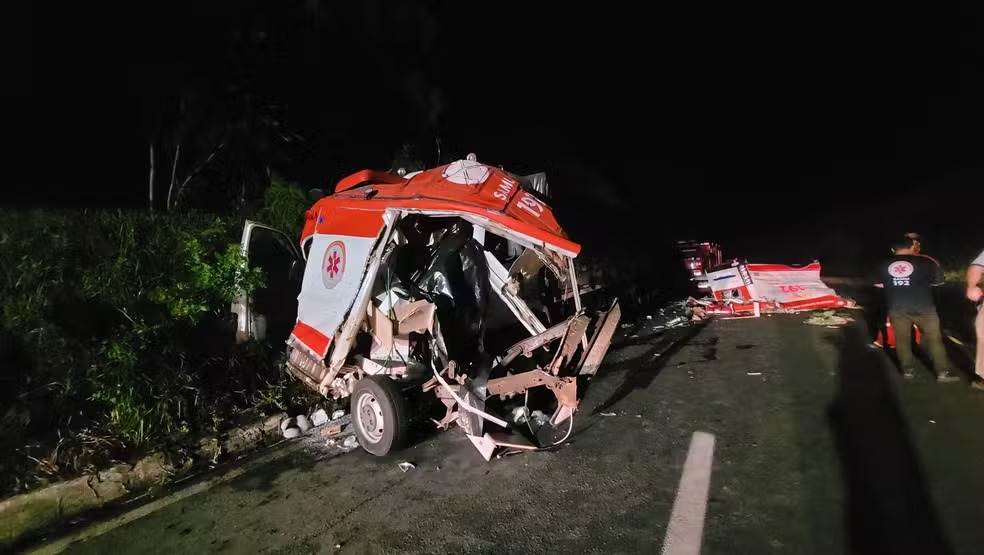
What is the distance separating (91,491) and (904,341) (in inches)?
306

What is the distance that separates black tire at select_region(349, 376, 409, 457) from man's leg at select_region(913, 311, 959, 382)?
5389mm

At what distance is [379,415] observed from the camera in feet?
16.1

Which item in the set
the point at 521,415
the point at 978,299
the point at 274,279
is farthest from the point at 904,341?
the point at 274,279

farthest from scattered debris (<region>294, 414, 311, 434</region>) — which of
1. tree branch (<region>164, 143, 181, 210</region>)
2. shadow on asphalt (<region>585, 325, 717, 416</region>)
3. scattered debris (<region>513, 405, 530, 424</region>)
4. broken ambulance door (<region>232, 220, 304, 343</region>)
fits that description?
tree branch (<region>164, 143, 181, 210</region>)

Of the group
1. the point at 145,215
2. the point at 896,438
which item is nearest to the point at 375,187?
→ the point at 145,215

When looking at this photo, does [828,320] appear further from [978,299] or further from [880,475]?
[880,475]

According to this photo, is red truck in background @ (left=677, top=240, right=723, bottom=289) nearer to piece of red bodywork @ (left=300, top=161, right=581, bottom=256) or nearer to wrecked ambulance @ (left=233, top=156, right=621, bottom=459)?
wrecked ambulance @ (left=233, top=156, right=621, bottom=459)

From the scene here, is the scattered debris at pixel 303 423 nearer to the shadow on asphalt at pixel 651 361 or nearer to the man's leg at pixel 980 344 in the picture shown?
the shadow on asphalt at pixel 651 361

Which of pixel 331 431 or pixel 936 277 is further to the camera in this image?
pixel 936 277

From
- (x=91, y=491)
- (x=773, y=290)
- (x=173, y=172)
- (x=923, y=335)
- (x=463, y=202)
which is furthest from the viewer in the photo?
(x=773, y=290)

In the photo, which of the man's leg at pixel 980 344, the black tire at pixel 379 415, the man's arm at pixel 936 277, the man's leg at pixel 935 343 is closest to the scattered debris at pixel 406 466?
the black tire at pixel 379 415

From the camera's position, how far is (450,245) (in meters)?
5.56

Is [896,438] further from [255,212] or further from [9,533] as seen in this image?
[255,212]

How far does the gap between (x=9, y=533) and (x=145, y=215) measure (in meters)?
3.11
